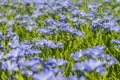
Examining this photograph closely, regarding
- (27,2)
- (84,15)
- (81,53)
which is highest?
(81,53)

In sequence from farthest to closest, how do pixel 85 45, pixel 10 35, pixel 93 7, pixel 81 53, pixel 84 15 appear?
pixel 93 7 → pixel 84 15 → pixel 10 35 → pixel 85 45 → pixel 81 53

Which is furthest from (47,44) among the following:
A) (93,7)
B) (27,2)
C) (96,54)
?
(27,2)

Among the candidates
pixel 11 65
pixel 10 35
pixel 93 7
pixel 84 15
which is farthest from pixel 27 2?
pixel 11 65

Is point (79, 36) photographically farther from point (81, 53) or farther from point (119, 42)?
point (81, 53)

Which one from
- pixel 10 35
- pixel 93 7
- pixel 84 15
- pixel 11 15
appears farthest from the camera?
pixel 11 15

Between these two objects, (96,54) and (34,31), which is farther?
(34,31)

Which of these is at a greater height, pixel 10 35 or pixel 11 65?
pixel 11 65

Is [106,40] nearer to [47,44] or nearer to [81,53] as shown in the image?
[47,44]
